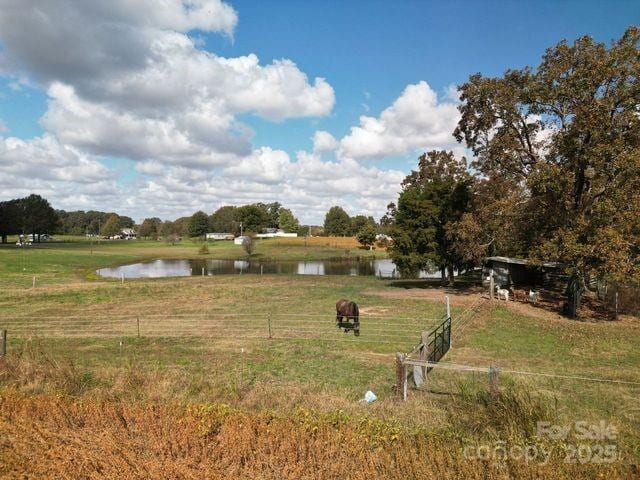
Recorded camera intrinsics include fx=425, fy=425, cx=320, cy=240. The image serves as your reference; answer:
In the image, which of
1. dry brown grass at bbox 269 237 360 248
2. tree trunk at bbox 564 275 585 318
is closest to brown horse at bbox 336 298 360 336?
tree trunk at bbox 564 275 585 318

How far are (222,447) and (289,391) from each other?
4.36 metres

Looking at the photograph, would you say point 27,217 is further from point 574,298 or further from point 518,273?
point 574,298

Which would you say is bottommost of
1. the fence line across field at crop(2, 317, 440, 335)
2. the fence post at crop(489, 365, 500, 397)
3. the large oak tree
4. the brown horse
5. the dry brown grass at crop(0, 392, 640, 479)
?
the fence line across field at crop(2, 317, 440, 335)

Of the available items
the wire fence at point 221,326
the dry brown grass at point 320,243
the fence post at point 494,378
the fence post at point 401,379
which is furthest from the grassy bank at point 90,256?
the fence post at point 494,378

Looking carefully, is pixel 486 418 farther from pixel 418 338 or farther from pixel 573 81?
pixel 573 81

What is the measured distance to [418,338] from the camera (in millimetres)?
19812

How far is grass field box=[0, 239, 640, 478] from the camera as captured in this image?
654 cm

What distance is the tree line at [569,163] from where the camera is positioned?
23.7 m

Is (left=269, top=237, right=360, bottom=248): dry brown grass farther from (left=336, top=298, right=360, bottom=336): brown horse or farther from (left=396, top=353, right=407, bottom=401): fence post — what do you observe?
(left=396, top=353, right=407, bottom=401): fence post

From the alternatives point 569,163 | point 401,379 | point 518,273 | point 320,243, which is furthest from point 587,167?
point 320,243

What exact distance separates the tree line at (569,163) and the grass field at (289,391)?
4.37 metres

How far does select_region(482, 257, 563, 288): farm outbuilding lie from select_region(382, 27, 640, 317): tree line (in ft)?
17.6

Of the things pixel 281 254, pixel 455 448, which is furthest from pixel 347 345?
pixel 281 254

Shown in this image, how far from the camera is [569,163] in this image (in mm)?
25953
